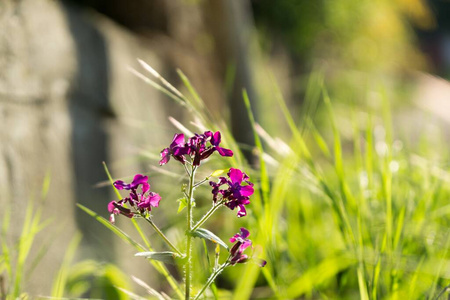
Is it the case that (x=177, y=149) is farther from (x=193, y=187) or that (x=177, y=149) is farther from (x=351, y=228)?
(x=351, y=228)

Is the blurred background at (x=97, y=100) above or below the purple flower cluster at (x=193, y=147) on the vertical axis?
below

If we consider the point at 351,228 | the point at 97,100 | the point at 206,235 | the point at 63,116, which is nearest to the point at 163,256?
the point at 206,235

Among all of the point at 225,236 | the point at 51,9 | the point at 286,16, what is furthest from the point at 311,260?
the point at 286,16

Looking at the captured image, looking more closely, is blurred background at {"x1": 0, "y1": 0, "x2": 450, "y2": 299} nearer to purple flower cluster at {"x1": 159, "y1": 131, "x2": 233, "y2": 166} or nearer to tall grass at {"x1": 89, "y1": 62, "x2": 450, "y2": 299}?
tall grass at {"x1": 89, "y1": 62, "x2": 450, "y2": 299}

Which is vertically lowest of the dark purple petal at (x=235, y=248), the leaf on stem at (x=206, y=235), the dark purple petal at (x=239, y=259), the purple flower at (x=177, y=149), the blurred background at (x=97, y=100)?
the blurred background at (x=97, y=100)

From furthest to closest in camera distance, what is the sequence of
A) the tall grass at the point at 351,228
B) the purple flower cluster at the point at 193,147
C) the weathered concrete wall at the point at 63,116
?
1. the weathered concrete wall at the point at 63,116
2. the tall grass at the point at 351,228
3. the purple flower cluster at the point at 193,147

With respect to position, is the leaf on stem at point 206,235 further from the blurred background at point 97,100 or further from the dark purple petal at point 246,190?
the blurred background at point 97,100

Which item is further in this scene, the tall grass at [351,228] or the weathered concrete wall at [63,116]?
the weathered concrete wall at [63,116]

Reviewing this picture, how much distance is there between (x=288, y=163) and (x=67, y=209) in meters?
0.72

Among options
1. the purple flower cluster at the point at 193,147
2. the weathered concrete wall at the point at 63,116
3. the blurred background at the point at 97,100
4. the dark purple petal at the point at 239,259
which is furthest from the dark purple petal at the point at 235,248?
the weathered concrete wall at the point at 63,116

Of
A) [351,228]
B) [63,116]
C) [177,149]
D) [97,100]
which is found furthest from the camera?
[97,100]

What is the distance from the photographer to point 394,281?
0.96 m

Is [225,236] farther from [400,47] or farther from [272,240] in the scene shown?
[400,47]

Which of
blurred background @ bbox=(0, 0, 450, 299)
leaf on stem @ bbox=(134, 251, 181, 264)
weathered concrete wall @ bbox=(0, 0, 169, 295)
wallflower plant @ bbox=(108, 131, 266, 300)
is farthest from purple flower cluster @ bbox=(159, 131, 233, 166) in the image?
weathered concrete wall @ bbox=(0, 0, 169, 295)
